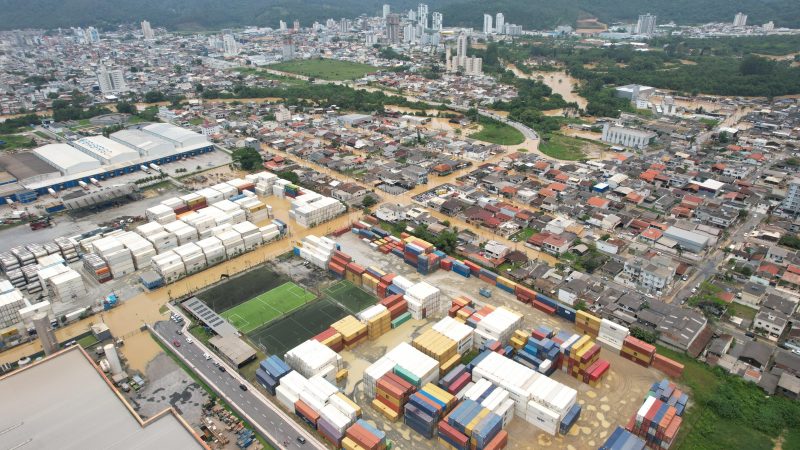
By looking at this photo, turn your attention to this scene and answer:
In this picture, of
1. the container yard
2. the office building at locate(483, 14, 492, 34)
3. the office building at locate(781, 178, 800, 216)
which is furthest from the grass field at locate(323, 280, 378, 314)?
the office building at locate(483, 14, 492, 34)

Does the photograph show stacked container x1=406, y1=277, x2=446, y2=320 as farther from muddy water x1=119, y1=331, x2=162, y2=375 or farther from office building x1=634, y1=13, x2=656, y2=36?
→ office building x1=634, y1=13, x2=656, y2=36

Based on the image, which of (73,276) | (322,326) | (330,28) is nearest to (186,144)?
(73,276)

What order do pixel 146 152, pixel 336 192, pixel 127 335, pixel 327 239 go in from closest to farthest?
pixel 127 335 → pixel 327 239 → pixel 336 192 → pixel 146 152

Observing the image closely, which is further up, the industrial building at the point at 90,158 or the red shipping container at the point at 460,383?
the industrial building at the point at 90,158

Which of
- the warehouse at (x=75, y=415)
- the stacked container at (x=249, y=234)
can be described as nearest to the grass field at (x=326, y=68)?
the stacked container at (x=249, y=234)

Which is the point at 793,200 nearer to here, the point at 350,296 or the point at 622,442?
the point at 622,442

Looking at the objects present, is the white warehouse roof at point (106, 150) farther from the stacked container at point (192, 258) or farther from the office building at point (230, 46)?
the office building at point (230, 46)

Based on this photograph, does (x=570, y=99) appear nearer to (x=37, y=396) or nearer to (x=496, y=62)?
(x=496, y=62)
